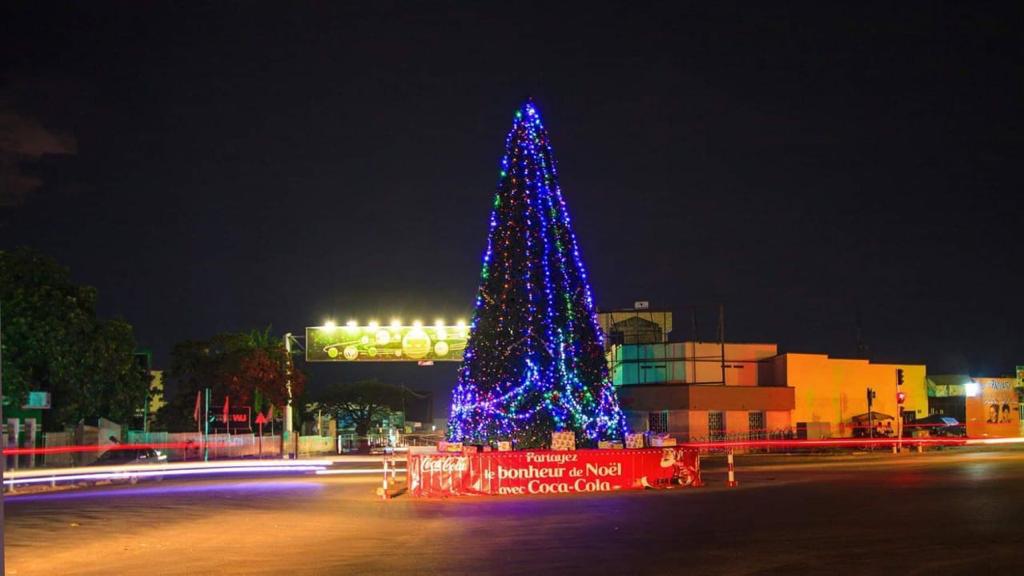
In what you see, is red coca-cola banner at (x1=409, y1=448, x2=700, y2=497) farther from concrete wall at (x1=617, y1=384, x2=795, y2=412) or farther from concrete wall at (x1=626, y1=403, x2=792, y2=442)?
concrete wall at (x1=617, y1=384, x2=795, y2=412)

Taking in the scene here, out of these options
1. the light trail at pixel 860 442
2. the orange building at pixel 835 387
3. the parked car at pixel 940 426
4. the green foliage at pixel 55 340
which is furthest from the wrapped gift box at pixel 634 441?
the parked car at pixel 940 426

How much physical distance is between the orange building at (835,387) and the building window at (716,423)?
592 centimetres

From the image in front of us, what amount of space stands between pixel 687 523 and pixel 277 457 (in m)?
44.2

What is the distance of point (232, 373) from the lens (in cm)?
6938

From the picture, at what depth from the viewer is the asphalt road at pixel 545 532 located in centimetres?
1277

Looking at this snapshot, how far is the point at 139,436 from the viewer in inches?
2087

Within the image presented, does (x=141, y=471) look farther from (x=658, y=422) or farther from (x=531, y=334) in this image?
(x=658, y=422)

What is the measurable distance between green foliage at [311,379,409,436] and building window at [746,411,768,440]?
58498mm

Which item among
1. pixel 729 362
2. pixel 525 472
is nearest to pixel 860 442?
pixel 729 362

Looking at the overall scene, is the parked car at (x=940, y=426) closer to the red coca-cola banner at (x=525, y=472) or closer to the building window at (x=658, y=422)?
the building window at (x=658, y=422)

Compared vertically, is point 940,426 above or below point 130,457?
above

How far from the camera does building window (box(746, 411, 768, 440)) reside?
211 feet

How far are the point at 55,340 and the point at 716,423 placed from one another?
37.4 m

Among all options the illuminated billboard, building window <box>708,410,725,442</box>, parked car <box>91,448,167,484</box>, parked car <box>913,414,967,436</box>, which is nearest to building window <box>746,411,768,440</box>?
building window <box>708,410,725,442</box>
